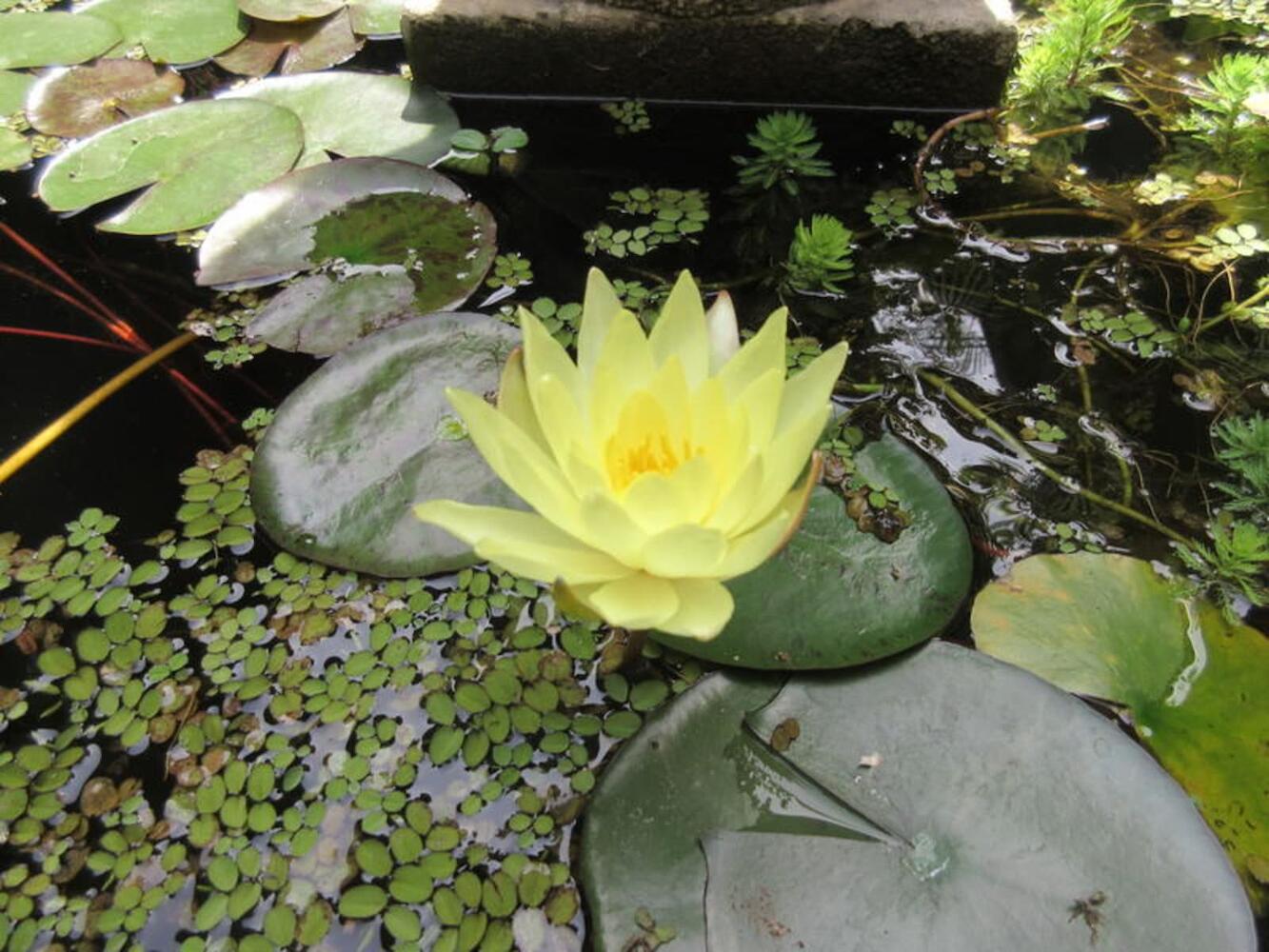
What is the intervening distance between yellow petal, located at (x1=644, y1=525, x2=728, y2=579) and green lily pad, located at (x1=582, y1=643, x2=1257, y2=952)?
15.5 inches

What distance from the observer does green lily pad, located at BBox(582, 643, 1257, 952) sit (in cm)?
126

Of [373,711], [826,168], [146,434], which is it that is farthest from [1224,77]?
[146,434]

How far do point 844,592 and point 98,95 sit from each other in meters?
2.80

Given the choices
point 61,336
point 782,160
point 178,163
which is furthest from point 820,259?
point 61,336

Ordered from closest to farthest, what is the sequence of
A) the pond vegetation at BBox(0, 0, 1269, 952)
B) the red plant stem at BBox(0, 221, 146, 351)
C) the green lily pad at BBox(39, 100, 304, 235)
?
the pond vegetation at BBox(0, 0, 1269, 952) → the red plant stem at BBox(0, 221, 146, 351) → the green lily pad at BBox(39, 100, 304, 235)

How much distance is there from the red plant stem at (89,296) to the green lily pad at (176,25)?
0.88 meters

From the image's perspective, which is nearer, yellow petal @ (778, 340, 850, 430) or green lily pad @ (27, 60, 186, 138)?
yellow petal @ (778, 340, 850, 430)

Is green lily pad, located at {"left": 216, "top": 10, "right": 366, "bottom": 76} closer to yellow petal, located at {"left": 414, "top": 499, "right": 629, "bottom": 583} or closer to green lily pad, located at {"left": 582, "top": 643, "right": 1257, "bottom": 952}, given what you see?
yellow petal, located at {"left": 414, "top": 499, "right": 629, "bottom": 583}

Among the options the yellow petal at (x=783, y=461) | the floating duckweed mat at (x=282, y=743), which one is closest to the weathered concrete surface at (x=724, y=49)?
the floating duckweed mat at (x=282, y=743)

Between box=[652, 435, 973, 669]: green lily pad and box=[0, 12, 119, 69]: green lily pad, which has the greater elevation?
box=[0, 12, 119, 69]: green lily pad

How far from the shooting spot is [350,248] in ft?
7.50

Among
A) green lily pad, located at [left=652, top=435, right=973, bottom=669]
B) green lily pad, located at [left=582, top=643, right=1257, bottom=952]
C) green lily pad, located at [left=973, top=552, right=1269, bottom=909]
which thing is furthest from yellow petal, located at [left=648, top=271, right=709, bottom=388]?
green lily pad, located at [left=973, top=552, right=1269, bottom=909]

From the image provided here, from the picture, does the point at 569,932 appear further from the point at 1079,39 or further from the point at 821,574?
the point at 1079,39

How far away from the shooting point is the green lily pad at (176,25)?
3.00 metres
